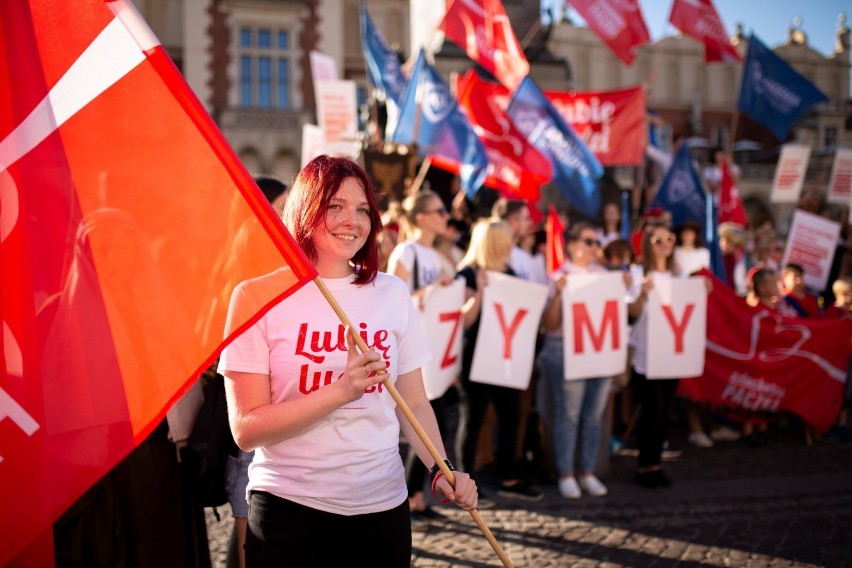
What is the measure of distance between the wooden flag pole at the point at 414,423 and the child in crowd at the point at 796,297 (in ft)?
20.4

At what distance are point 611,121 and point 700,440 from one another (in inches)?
157

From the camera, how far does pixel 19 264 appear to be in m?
1.77

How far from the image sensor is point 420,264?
4.70 meters

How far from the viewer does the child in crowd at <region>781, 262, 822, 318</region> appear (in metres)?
7.33

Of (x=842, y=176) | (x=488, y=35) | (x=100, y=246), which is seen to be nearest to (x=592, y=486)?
(x=100, y=246)

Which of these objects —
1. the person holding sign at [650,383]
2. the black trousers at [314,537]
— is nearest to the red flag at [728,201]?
the person holding sign at [650,383]

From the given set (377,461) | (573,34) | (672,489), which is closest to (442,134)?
(672,489)

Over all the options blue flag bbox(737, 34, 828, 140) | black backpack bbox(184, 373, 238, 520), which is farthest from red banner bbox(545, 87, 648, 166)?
black backpack bbox(184, 373, 238, 520)

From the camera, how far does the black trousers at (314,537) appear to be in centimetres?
203

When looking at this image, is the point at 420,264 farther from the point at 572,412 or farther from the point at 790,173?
the point at 790,173

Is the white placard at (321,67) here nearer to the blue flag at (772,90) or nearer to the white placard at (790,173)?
the blue flag at (772,90)

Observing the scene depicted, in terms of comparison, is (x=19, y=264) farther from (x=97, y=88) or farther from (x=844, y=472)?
(x=844, y=472)

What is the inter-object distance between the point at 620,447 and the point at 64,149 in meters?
5.77

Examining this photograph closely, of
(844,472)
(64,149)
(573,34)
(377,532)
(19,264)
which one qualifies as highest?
(573,34)
